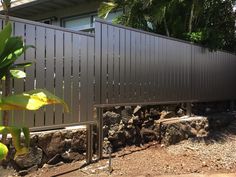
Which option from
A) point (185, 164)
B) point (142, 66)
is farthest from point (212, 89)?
point (185, 164)

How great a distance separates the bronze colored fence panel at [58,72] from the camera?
6.31m

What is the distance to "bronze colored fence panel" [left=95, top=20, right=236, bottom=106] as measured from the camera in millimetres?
7883

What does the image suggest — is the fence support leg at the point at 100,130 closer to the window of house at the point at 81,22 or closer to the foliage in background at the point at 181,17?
the foliage in background at the point at 181,17

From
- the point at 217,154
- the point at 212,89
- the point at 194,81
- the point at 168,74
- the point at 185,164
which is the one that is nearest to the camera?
the point at 185,164

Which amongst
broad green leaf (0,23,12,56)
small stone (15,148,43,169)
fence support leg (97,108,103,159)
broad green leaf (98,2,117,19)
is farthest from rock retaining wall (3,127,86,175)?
broad green leaf (98,2,117,19)

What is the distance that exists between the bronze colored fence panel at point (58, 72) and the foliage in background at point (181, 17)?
362 cm

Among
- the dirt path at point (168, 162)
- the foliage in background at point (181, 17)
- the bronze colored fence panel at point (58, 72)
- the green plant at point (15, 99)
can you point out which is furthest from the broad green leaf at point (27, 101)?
the foliage in background at point (181, 17)

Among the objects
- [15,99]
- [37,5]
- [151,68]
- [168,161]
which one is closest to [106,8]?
[151,68]

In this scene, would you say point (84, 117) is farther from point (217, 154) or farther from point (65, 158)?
point (217, 154)

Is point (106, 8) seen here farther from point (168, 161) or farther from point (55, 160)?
point (55, 160)

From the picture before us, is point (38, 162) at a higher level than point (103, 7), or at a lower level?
lower

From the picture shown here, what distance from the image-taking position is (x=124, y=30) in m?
8.36

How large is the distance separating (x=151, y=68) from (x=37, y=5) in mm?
7049

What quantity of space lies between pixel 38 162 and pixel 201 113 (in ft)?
18.6
